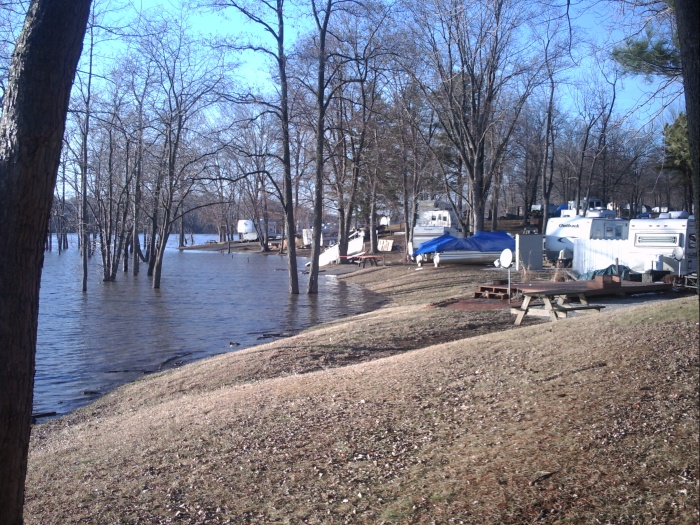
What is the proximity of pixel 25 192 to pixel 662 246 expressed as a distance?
20783 mm

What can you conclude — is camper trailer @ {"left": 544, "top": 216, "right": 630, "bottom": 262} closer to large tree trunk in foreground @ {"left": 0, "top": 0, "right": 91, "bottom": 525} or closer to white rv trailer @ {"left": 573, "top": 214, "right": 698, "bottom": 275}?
white rv trailer @ {"left": 573, "top": 214, "right": 698, "bottom": 275}

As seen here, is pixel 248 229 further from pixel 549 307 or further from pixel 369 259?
pixel 549 307

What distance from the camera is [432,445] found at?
5836mm

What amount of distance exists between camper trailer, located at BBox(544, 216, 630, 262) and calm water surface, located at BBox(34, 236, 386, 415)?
9.12m

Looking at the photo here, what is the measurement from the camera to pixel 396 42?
2586 cm

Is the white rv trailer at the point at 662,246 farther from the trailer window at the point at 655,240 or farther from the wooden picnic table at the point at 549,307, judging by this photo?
the wooden picnic table at the point at 549,307

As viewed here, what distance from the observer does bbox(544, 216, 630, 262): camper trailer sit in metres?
28.7

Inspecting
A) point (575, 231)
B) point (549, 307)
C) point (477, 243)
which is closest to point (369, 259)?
point (477, 243)

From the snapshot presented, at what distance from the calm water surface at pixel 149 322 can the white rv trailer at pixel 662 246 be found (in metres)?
9.06

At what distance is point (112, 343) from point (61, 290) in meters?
17.3

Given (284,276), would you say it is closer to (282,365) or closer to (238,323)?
(238,323)

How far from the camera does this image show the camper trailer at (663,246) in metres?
20.7

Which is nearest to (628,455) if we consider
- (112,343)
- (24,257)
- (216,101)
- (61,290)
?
(24,257)

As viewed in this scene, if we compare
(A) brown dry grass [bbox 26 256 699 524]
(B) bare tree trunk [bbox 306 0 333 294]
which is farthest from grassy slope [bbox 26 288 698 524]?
(B) bare tree trunk [bbox 306 0 333 294]
